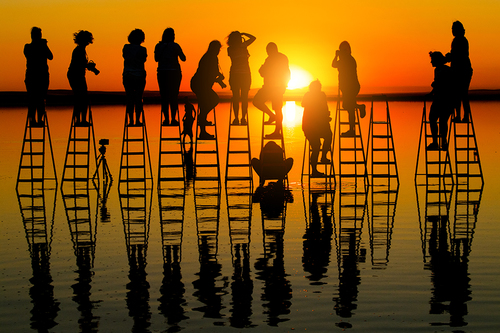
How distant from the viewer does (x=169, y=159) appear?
23.3 m

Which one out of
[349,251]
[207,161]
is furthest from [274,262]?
[207,161]

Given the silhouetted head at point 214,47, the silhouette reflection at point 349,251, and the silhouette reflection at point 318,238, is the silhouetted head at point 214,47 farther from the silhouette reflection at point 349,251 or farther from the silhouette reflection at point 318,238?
the silhouette reflection at point 349,251

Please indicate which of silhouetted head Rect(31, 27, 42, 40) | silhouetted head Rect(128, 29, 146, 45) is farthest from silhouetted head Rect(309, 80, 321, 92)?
silhouetted head Rect(31, 27, 42, 40)

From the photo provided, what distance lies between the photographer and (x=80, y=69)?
54.1ft

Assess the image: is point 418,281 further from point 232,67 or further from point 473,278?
point 232,67

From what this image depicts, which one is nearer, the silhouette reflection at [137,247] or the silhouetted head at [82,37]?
the silhouette reflection at [137,247]

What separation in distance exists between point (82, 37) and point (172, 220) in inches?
274

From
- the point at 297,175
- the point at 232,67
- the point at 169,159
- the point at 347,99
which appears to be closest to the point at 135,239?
the point at 232,67

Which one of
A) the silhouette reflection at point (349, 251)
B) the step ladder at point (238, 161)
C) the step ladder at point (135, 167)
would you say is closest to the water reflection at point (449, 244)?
the silhouette reflection at point (349, 251)

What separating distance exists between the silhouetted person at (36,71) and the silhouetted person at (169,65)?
2.95m

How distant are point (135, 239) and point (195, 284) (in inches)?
109

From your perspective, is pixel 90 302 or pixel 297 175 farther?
pixel 297 175

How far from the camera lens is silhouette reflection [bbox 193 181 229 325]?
6.97 meters

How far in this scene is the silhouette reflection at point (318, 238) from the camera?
27.3ft
